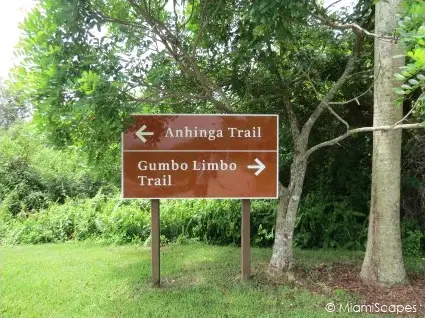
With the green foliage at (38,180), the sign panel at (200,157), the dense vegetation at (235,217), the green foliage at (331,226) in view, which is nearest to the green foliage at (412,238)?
the dense vegetation at (235,217)

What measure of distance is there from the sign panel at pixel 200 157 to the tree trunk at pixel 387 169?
1.34 meters

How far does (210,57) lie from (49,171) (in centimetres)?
764

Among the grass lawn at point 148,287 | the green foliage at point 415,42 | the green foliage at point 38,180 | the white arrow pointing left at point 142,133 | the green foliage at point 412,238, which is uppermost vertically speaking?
the green foliage at point 415,42

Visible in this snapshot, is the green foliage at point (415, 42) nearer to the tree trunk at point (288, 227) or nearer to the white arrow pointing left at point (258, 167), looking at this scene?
the white arrow pointing left at point (258, 167)

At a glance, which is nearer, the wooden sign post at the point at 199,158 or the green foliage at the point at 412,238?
the wooden sign post at the point at 199,158

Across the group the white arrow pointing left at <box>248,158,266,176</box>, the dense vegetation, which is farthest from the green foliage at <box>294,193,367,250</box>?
the white arrow pointing left at <box>248,158,266,176</box>

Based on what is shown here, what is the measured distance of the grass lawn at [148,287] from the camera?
469cm

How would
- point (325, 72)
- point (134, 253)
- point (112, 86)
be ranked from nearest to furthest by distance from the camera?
point (112, 86) → point (325, 72) → point (134, 253)

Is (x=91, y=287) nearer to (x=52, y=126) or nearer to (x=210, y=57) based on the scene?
(x=52, y=126)

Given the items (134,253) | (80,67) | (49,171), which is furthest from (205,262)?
(49,171)

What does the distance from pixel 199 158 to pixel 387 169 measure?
239 cm

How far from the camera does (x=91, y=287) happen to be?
5531mm

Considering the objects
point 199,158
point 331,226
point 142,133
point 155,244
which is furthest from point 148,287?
point 331,226

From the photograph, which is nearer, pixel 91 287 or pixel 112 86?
pixel 112 86
